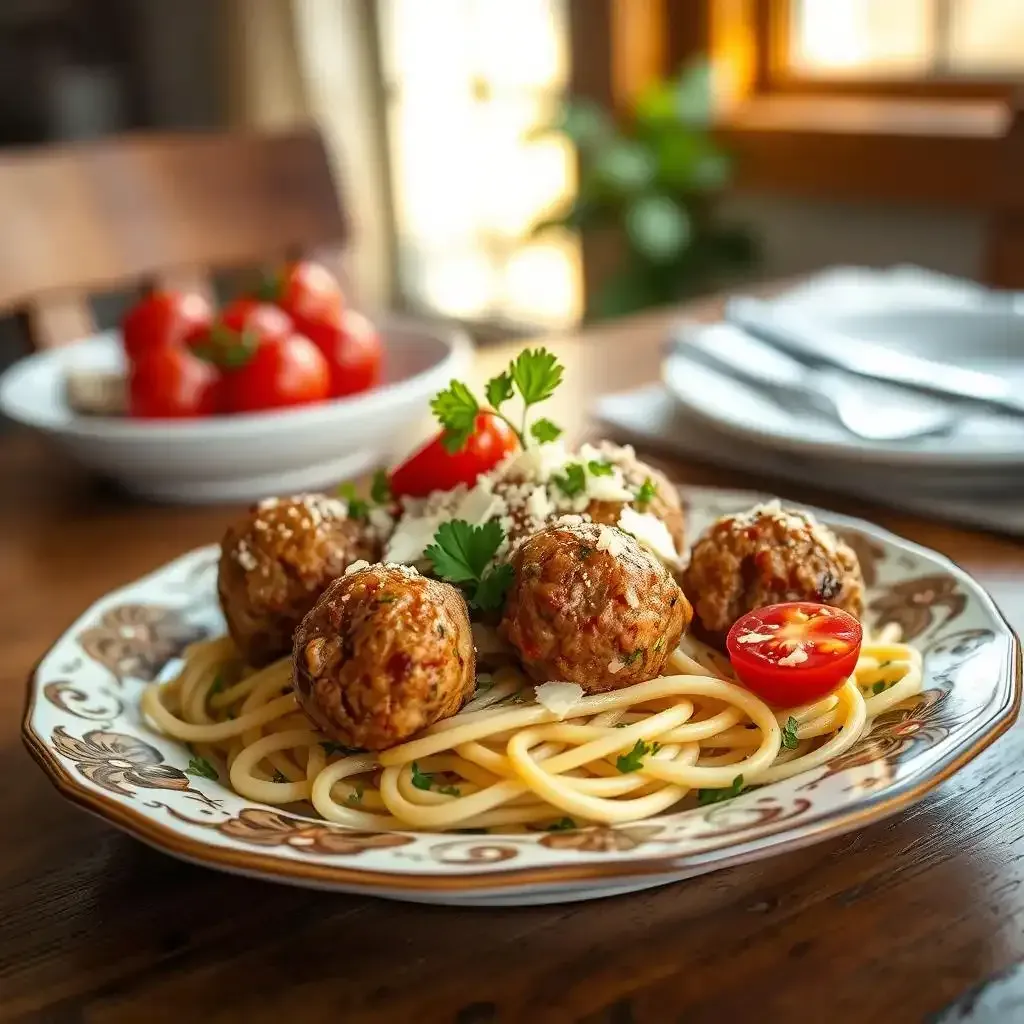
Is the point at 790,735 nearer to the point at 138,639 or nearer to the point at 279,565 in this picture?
the point at 279,565

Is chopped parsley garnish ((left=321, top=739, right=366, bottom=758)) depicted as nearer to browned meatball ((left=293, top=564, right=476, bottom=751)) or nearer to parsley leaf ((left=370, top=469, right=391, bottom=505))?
browned meatball ((left=293, top=564, right=476, bottom=751))

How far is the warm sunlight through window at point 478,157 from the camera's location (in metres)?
6.04

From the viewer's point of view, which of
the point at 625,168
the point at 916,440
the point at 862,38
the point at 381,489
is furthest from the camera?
the point at 625,168

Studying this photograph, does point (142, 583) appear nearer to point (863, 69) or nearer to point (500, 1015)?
point (500, 1015)

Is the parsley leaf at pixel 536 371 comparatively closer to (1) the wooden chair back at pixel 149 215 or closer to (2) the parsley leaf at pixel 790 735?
(2) the parsley leaf at pixel 790 735

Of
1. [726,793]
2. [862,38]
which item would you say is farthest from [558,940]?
[862,38]

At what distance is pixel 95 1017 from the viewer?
92 cm

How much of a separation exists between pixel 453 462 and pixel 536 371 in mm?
126

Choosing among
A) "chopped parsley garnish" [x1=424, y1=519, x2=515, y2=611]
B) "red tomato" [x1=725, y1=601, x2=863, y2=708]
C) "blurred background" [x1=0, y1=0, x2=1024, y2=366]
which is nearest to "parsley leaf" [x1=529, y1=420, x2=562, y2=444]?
"chopped parsley garnish" [x1=424, y1=519, x2=515, y2=611]

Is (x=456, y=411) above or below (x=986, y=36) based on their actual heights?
below

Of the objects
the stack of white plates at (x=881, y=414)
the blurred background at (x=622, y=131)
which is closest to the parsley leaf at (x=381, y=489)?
the stack of white plates at (x=881, y=414)

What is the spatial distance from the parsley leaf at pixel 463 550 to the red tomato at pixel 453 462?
0.15 metres

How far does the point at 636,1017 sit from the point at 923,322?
1.82m

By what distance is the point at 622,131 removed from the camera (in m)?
5.01
